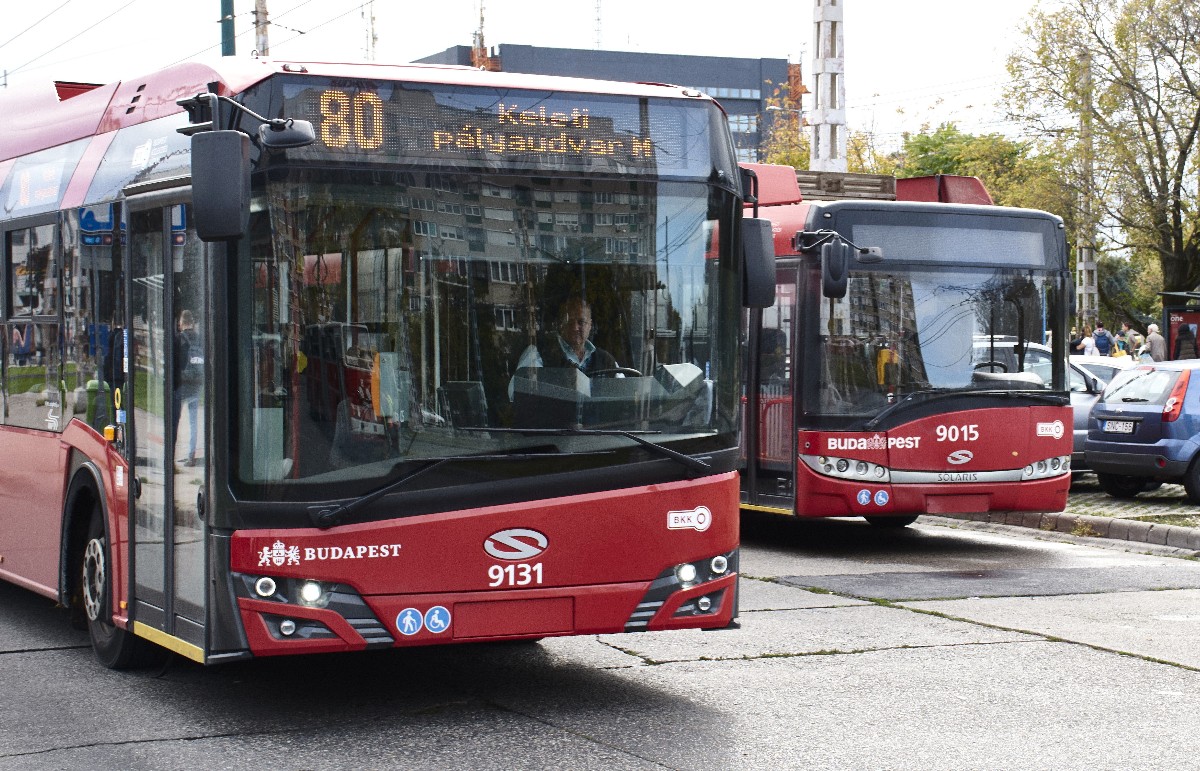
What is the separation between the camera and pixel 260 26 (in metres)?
28.7

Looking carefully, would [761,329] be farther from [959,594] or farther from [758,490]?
[959,594]

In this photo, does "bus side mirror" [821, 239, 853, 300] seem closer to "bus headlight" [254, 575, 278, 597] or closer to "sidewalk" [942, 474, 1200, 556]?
"sidewalk" [942, 474, 1200, 556]

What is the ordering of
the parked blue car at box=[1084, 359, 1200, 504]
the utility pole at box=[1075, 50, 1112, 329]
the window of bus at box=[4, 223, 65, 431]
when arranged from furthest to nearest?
the utility pole at box=[1075, 50, 1112, 329] < the parked blue car at box=[1084, 359, 1200, 504] < the window of bus at box=[4, 223, 65, 431]

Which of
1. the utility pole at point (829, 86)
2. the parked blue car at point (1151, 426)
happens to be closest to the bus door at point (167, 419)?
the parked blue car at point (1151, 426)

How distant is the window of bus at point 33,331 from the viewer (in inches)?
339

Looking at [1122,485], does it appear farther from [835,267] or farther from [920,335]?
[835,267]

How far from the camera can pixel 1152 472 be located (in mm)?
16984

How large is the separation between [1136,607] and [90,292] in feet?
22.0

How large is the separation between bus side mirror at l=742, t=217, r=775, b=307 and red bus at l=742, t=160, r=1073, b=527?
5299 mm

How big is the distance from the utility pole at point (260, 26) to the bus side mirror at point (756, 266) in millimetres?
22225

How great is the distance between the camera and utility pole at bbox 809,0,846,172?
968 inches

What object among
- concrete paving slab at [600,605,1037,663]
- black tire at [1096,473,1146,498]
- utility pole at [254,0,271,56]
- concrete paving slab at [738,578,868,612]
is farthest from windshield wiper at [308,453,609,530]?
utility pole at [254,0,271,56]

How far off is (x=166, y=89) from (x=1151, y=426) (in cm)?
1221

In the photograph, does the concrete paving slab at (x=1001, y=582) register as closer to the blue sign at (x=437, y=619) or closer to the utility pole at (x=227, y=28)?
the blue sign at (x=437, y=619)
